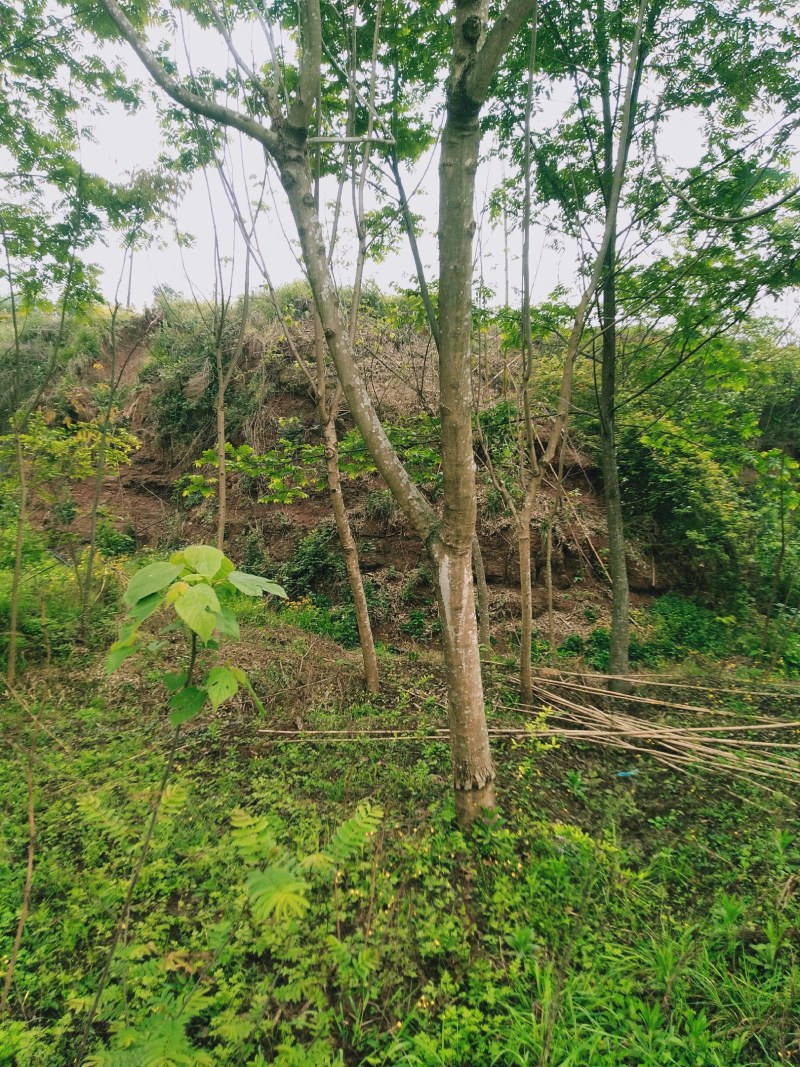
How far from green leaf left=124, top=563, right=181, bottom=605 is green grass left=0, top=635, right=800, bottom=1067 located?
99 cm

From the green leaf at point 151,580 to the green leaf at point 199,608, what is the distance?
0.07 metres

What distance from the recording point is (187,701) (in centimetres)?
118

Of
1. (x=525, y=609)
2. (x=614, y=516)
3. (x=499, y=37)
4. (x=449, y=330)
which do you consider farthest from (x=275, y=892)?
(x=614, y=516)

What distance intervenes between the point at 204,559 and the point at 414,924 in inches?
84.6

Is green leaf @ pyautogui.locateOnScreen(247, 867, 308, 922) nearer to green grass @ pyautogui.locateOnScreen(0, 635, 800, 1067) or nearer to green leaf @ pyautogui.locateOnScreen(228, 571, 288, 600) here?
green grass @ pyautogui.locateOnScreen(0, 635, 800, 1067)

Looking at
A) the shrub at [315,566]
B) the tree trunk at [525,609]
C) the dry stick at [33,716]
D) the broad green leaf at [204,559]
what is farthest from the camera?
the shrub at [315,566]

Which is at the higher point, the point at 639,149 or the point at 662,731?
the point at 639,149

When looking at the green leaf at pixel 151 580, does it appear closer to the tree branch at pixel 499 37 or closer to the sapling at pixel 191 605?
the sapling at pixel 191 605

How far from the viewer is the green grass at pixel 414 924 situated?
5.33 ft

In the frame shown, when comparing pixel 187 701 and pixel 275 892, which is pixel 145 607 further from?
pixel 275 892

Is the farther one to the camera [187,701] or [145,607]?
[187,701]

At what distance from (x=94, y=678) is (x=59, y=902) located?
2.97 metres

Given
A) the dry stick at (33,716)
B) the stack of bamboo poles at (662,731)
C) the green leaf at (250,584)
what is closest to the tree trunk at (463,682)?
the stack of bamboo poles at (662,731)

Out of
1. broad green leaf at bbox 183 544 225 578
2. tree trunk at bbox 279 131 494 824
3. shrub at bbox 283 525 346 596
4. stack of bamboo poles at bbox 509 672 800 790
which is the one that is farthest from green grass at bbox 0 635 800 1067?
shrub at bbox 283 525 346 596
